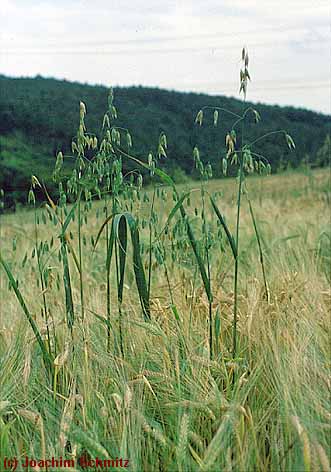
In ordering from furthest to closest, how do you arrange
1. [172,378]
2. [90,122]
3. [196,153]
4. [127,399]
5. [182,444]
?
[90,122], [196,153], [172,378], [127,399], [182,444]

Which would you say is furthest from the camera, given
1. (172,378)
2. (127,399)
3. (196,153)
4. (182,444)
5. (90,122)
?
(90,122)

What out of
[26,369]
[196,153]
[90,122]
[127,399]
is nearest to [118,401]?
[127,399]

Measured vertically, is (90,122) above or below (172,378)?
above

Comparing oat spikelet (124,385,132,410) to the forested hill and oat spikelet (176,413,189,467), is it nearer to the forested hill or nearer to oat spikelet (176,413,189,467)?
oat spikelet (176,413,189,467)

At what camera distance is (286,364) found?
4.65 ft

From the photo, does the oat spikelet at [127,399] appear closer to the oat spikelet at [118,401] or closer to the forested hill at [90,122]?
the oat spikelet at [118,401]

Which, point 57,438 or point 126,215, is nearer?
point 57,438

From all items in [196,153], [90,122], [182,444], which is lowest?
[182,444]

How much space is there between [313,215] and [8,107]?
18.9 ft

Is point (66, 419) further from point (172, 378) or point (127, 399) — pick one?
point (172, 378)

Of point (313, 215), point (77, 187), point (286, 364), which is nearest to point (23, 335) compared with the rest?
point (77, 187)

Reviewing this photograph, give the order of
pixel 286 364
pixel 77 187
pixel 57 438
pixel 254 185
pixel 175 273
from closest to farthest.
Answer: pixel 57 438
pixel 286 364
pixel 77 187
pixel 175 273
pixel 254 185

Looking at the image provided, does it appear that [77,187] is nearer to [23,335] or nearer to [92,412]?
[23,335]

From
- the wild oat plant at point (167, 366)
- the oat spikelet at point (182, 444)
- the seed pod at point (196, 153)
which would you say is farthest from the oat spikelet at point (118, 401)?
the seed pod at point (196, 153)
